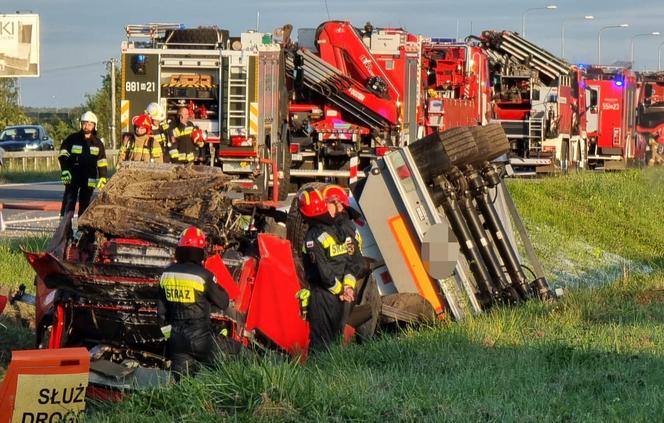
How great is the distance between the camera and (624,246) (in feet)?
72.3

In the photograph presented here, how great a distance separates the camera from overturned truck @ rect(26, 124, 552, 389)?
9.05m

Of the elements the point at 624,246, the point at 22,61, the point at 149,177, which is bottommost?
the point at 624,246

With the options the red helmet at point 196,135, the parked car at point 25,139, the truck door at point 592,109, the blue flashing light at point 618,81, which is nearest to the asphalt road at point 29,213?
the red helmet at point 196,135

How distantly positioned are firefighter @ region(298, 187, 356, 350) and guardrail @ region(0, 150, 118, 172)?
2818 centimetres

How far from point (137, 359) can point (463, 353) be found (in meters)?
2.29

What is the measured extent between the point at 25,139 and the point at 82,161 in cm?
2997

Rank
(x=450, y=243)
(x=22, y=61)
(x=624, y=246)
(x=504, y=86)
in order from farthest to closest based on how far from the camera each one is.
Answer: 1. (x=22, y=61)
2. (x=504, y=86)
3. (x=624, y=246)
4. (x=450, y=243)

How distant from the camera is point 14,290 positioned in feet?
42.9

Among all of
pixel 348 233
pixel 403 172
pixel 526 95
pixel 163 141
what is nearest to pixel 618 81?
pixel 526 95

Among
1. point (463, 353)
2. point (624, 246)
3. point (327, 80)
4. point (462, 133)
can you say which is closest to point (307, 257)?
point (463, 353)

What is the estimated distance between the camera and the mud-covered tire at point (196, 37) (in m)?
21.3

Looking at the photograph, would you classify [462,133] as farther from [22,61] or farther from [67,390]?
[22,61]

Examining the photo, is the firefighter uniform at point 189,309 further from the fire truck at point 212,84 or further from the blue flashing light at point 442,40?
the blue flashing light at point 442,40

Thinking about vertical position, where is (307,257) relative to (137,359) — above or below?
above
